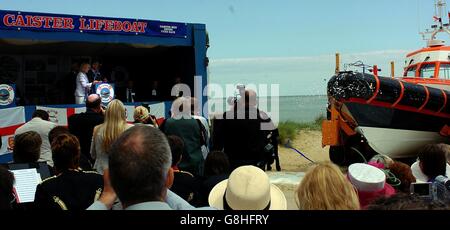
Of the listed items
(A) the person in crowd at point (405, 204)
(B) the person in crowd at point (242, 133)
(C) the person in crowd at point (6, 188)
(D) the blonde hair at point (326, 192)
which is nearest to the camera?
(A) the person in crowd at point (405, 204)

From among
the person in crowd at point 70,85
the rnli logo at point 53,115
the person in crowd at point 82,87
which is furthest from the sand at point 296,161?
the person in crowd at point 70,85

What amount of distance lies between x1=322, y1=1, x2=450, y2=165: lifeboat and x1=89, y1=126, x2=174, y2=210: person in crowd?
30.0 ft

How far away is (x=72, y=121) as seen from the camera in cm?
568

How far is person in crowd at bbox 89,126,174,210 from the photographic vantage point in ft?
5.94

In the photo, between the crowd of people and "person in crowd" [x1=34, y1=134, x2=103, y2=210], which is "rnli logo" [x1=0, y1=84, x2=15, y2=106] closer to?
the crowd of people

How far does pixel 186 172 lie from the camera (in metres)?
3.86

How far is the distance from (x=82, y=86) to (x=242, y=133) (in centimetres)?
566

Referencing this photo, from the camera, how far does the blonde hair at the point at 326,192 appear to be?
2398 millimetres

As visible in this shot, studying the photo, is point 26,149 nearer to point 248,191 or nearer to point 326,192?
point 248,191

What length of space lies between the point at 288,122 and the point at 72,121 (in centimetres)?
1909

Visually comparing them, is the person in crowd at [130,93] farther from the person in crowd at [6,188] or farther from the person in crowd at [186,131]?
the person in crowd at [6,188]

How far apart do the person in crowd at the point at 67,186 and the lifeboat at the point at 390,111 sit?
825cm

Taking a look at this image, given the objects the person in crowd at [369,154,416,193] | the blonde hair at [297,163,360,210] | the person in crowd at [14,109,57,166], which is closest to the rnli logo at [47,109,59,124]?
the person in crowd at [14,109,57,166]
